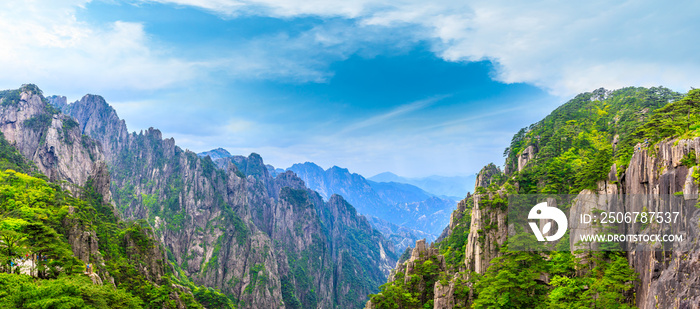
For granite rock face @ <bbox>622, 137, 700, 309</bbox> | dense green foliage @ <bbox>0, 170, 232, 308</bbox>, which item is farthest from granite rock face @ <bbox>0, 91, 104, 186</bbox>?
granite rock face @ <bbox>622, 137, 700, 309</bbox>

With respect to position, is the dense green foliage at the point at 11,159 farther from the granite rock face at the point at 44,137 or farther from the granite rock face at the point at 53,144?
the granite rock face at the point at 44,137

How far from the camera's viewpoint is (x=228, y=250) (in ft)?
655

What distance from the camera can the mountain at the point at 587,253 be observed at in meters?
30.6

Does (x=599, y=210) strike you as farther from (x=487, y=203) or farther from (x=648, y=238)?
(x=487, y=203)

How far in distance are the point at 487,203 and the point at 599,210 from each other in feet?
63.9

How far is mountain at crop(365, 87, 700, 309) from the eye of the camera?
30.6 metres

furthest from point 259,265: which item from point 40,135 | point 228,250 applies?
point 40,135

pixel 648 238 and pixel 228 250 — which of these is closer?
pixel 648 238

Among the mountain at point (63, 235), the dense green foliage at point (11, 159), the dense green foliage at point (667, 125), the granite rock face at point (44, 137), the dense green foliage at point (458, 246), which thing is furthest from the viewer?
the granite rock face at point (44, 137)

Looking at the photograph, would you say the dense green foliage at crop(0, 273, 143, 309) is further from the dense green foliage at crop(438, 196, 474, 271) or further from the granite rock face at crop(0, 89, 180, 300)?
the granite rock face at crop(0, 89, 180, 300)

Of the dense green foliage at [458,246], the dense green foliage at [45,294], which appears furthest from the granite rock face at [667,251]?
the dense green foliage at [45,294]

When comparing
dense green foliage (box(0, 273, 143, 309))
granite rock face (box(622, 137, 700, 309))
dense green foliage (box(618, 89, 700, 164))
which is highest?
dense green foliage (box(618, 89, 700, 164))

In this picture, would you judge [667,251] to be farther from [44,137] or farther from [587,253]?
[44,137]

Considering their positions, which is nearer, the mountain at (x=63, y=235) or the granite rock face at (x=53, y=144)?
the mountain at (x=63, y=235)
